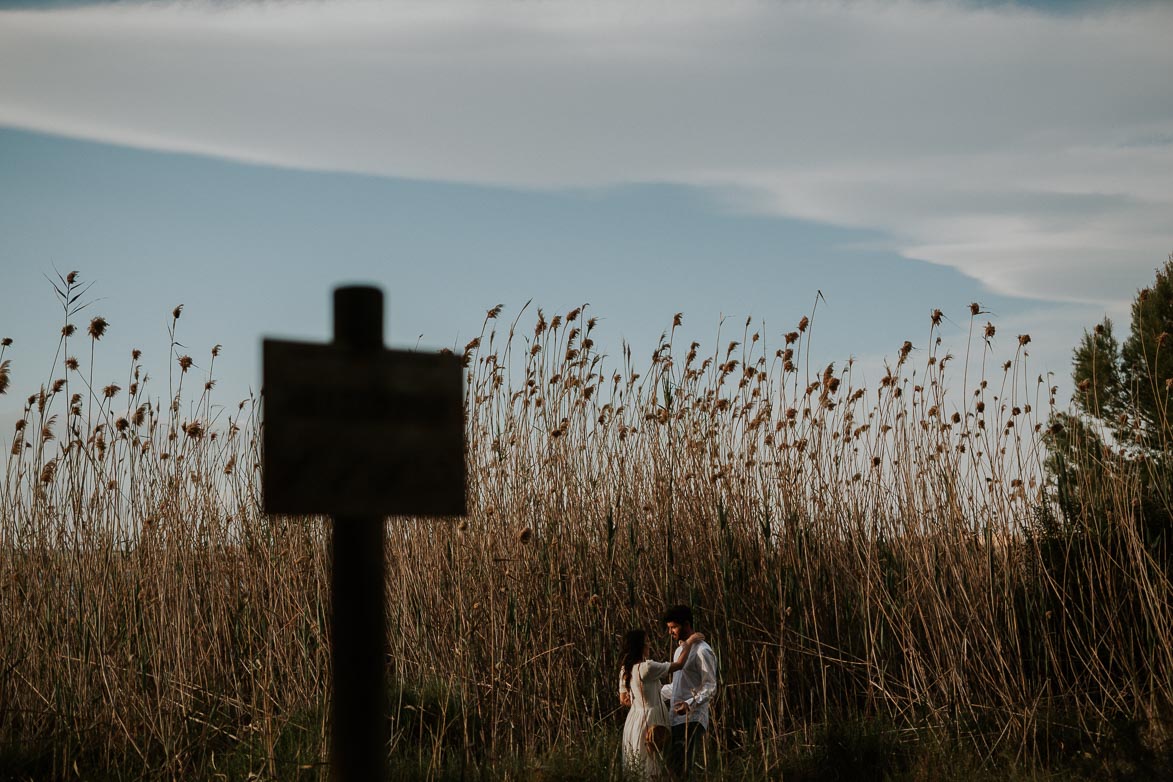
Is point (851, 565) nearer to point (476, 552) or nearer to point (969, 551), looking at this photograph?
point (969, 551)

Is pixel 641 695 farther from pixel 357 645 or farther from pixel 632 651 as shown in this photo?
pixel 357 645

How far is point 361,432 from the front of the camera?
1.60 m

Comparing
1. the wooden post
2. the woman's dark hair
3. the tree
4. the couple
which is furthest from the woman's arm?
the wooden post

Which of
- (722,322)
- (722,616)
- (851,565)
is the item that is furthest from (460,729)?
(722,322)

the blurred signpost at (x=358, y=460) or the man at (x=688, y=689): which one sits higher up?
the blurred signpost at (x=358, y=460)

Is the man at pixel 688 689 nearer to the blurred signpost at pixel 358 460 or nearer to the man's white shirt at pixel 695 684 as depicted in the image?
the man's white shirt at pixel 695 684

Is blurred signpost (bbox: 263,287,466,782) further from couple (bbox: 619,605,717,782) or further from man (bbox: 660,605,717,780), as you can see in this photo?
man (bbox: 660,605,717,780)

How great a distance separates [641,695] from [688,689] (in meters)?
0.36

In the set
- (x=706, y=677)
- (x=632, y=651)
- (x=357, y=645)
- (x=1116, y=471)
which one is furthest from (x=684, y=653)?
(x=357, y=645)

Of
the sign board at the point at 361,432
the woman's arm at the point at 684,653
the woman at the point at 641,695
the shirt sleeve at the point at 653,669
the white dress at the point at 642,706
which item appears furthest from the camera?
the woman's arm at the point at 684,653

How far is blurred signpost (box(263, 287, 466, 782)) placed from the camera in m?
1.56

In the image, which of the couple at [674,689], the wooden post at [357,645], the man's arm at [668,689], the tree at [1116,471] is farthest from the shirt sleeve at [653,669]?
the wooden post at [357,645]

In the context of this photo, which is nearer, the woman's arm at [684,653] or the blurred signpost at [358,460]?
the blurred signpost at [358,460]

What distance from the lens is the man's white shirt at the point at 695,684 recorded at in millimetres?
5172
